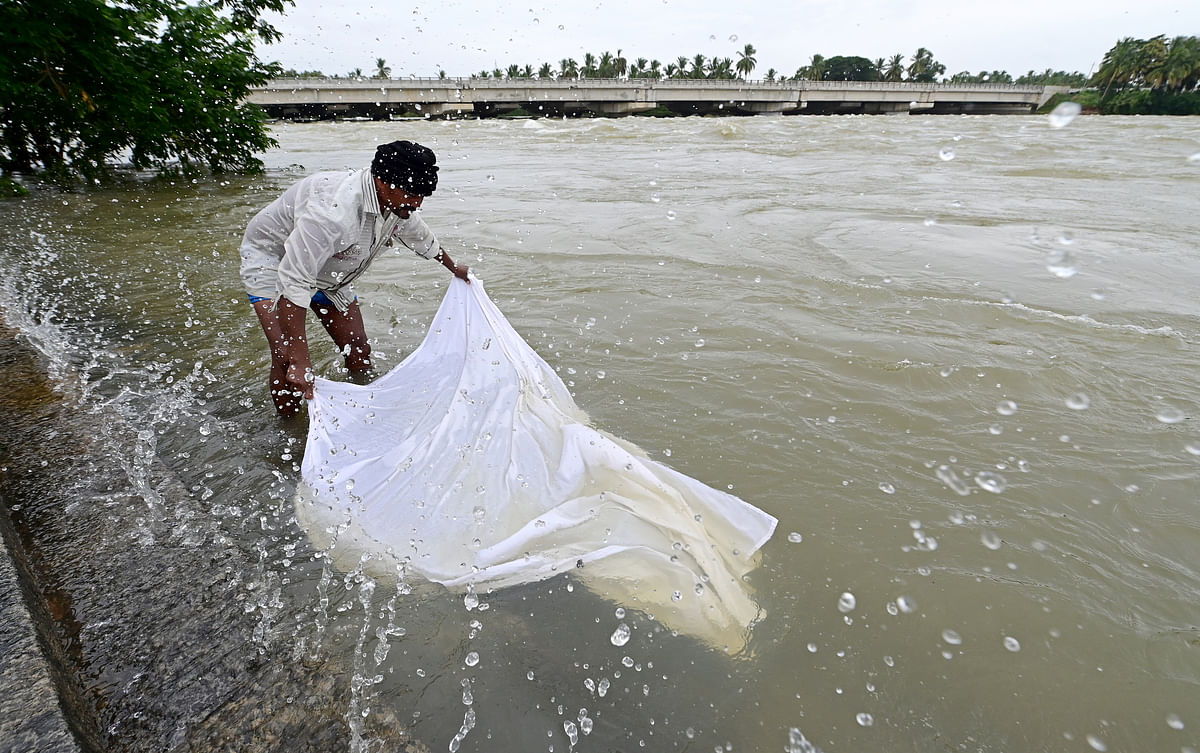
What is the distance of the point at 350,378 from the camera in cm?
398

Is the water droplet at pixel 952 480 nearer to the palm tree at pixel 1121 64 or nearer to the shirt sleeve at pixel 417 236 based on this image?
the shirt sleeve at pixel 417 236

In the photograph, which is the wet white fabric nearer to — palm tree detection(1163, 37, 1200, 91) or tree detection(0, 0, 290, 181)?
tree detection(0, 0, 290, 181)

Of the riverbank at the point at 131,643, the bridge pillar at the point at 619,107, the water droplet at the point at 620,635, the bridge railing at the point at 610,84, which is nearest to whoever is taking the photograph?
the riverbank at the point at 131,643

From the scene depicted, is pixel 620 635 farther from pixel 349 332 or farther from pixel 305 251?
pixel 349 332

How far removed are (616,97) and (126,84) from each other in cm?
3966

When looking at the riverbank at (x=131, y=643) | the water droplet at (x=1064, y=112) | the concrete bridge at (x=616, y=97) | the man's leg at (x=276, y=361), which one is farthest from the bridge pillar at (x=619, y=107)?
the riverbank at (x=131, y=643)

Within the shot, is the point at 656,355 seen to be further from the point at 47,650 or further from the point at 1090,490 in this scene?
the point at 47,650

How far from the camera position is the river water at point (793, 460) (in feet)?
6.01

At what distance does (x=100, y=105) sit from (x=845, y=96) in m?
53.6

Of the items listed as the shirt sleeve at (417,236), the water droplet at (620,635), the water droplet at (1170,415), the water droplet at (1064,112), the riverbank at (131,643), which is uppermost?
the water droplet at (1064,112)

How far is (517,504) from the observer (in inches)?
88.4

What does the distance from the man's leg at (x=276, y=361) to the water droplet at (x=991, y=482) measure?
350cm

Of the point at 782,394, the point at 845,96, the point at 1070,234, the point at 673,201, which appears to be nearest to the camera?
the point at 782,394

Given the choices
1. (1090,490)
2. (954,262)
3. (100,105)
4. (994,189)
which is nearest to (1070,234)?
(954,262)
